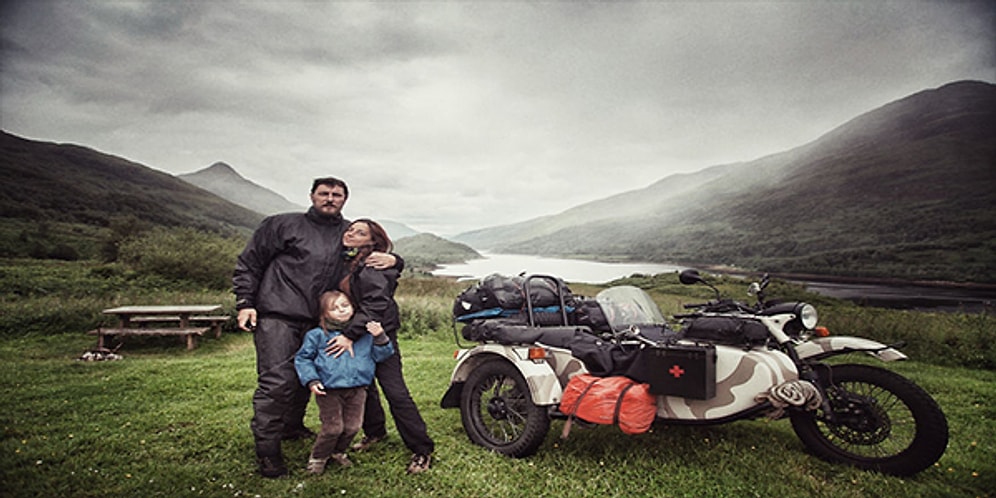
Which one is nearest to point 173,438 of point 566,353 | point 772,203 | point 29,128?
point 566,353

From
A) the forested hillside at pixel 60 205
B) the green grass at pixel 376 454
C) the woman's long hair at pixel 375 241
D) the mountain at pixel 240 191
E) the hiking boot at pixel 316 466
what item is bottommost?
the green grass at pixel 376 454

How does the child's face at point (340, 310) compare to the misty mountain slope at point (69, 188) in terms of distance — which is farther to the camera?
the misty mountain slope at point (69, 188)

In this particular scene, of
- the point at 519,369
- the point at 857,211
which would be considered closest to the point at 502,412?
the point at 519,369

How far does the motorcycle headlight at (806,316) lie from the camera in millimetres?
3465

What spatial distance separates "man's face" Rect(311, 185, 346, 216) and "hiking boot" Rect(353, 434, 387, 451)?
6.63 feet

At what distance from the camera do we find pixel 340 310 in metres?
3.53

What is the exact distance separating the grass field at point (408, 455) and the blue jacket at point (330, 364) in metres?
0.73

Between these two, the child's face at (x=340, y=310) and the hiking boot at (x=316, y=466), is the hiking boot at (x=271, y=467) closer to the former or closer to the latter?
the hiking boot at (x=316, y=466)

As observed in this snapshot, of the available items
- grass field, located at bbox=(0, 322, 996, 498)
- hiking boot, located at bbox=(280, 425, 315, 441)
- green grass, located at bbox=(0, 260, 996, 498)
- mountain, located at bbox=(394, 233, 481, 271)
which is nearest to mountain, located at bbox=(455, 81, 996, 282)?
mountain, located at bbox=(394, 233, 481, 271)

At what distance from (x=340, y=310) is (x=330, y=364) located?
0.41 metres

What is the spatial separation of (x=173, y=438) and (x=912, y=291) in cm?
2722

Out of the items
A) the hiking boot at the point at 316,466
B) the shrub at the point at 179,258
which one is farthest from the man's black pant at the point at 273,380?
the shrub at the point at 179,258

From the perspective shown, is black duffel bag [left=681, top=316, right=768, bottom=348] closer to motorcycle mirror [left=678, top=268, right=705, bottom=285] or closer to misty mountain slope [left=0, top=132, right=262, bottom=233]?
motorcycle mirror [left=678, top=268, right=705, bottom=285]

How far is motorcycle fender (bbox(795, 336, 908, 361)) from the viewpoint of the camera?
11.0 feet
